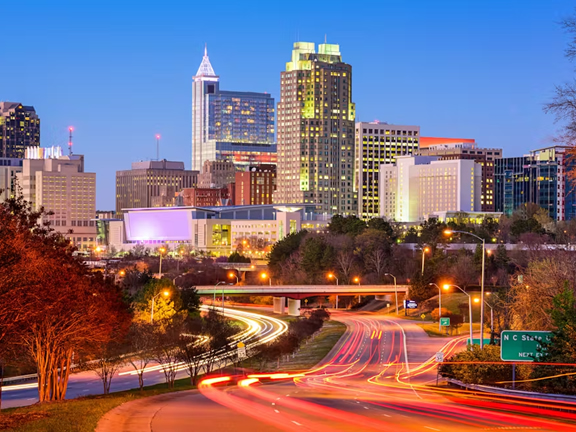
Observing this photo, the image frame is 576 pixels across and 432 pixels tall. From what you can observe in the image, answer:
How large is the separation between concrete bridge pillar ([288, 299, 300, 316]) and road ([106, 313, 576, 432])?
63.4 meters

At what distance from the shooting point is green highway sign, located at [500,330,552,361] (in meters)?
45.9

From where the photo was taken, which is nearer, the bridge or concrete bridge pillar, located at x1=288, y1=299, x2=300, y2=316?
the bridge

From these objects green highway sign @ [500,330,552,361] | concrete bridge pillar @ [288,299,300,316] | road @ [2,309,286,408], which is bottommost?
road @ [2,309,286,408]

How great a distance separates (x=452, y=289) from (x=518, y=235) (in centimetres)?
4866

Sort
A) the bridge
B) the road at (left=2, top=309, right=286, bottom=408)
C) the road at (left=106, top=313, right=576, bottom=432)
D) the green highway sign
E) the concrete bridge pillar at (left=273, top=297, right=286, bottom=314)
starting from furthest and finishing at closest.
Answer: the concrete bridge pillar at (left=273, top=297, right=286, bottom=314)
the bridge
the road at (left=2, top=309, right=286, bottom=408)
the green highway sign
the road at (left=106, top=313, right=576, bottom=432)

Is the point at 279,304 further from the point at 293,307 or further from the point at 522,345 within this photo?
the point at 522,345

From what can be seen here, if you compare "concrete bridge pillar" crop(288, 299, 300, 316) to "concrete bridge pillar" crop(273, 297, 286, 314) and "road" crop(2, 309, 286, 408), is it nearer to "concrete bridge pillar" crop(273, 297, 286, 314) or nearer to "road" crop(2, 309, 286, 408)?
"concrete bridge pillar" crop(273, 297, 286, 314)

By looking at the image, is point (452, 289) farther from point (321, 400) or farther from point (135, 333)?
point (321, 400)

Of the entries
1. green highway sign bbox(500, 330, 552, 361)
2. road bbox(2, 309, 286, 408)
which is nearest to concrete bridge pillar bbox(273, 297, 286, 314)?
road bbox(2, 309, 286, 408)

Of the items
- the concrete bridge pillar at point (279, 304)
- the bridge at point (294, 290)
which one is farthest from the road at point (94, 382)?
the concrete bridge pillar at point (279, 304)

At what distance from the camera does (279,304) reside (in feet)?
488

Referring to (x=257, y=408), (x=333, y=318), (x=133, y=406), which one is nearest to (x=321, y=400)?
(x=257, y=408)

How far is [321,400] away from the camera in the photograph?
47.0 metres

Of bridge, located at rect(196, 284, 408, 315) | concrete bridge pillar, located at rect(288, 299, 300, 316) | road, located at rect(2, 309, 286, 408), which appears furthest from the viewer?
concrete bridge pillar, located at rect(288, 299, 300, 316)
